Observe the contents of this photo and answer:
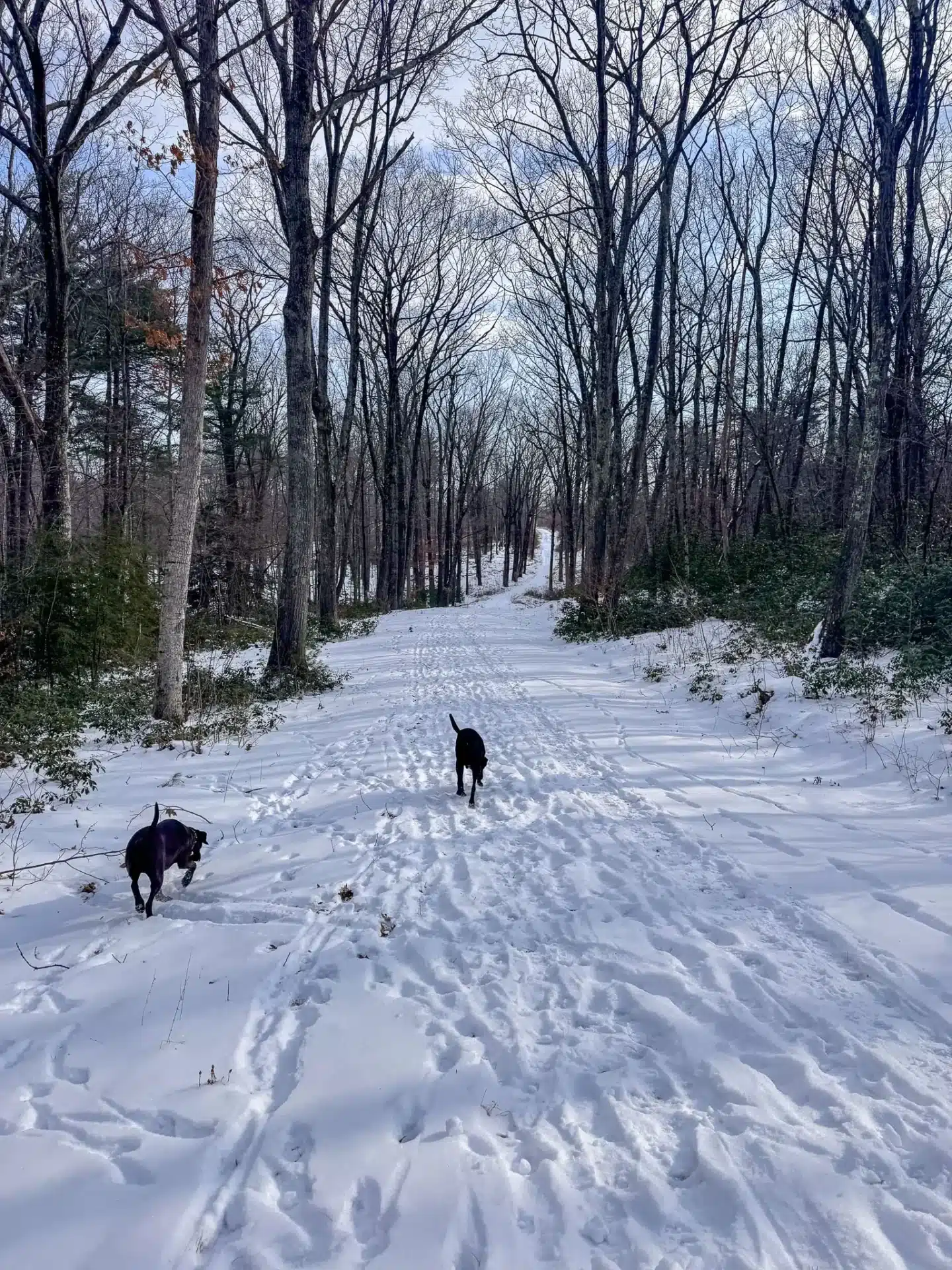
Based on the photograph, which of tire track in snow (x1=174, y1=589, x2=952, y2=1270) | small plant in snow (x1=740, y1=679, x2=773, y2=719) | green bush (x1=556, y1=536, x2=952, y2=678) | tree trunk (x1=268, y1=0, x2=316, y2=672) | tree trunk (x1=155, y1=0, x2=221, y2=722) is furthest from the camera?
tree trunk (x1=268, y1=0, x2=316, y2=672)

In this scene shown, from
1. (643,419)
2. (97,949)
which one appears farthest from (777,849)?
(643,419)

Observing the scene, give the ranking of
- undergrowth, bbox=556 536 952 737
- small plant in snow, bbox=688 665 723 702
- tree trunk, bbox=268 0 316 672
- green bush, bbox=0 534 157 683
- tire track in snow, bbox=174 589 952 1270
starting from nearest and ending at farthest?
tire track in snow, bbox=174 589 952 1270 < undergrowth, bbox=556 536 952 737 < green bush, bbox=0 534 157 683 < small plant in snow, bbox=688 665 723 702 < tree trunk, bbox=268 0 316 672

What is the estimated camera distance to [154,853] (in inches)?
153

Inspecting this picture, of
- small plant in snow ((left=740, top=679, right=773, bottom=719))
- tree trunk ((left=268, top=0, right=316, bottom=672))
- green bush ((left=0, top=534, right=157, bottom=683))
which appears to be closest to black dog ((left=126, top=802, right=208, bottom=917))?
green bush ((left=0, top=534, right=157, bottom=683))

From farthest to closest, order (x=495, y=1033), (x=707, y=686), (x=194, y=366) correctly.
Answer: (x=707, y=686) → (x=194, y=366) → (x=495, y=1033)

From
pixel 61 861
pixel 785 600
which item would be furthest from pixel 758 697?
pixel 61 861

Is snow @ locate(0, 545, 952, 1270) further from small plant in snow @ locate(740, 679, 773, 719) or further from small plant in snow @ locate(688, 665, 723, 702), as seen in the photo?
small plant in snow @ locate(688, 665, 723, 702)

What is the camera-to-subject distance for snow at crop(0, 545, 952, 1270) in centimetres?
209

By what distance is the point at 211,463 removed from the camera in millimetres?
27000

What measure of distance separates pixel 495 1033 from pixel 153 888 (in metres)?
2.28

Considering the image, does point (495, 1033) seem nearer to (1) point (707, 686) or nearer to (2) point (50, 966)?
Result: (2) point (50, 966)

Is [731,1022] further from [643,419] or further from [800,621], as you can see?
[643,419]

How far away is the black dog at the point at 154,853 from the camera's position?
3867 millimetres

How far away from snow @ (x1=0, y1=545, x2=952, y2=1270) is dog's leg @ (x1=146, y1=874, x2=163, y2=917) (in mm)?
90
